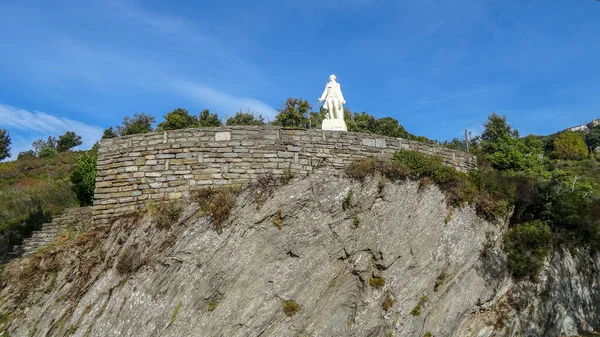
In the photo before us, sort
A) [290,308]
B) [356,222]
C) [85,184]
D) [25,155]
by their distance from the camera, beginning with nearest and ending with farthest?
[290,308], [356,222], [85,184], [25,155]

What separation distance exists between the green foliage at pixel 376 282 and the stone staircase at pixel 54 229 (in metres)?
6.60

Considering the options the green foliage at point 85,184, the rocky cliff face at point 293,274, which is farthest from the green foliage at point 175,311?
the green foliage at point 85,184

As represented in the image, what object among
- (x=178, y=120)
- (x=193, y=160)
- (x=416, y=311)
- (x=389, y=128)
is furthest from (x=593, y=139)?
(x=193, y=160)

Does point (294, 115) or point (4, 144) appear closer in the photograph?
point (294, 115)

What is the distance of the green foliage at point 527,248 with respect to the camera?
11.6 meters

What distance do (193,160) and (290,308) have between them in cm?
406

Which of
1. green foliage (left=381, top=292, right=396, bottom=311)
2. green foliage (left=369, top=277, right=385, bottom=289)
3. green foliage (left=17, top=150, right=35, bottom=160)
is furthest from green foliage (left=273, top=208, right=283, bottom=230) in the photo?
green foliage (left=17, top=150, right=35, bottom=160)

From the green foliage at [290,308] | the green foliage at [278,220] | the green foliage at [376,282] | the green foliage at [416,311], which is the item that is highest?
the green foliage at [278,220]

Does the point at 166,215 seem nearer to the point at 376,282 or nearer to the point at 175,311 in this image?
the point at 175,311

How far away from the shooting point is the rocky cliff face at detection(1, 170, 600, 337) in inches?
364

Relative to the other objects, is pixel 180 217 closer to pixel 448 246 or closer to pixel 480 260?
pixel 448 246

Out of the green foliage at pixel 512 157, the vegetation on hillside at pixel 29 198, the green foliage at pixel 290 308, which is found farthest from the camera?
the green foliage at pixel 512 157

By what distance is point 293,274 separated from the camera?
980 centimetres

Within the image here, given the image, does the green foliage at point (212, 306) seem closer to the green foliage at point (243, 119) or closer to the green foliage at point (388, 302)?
the green foliage at point (388, 302)
